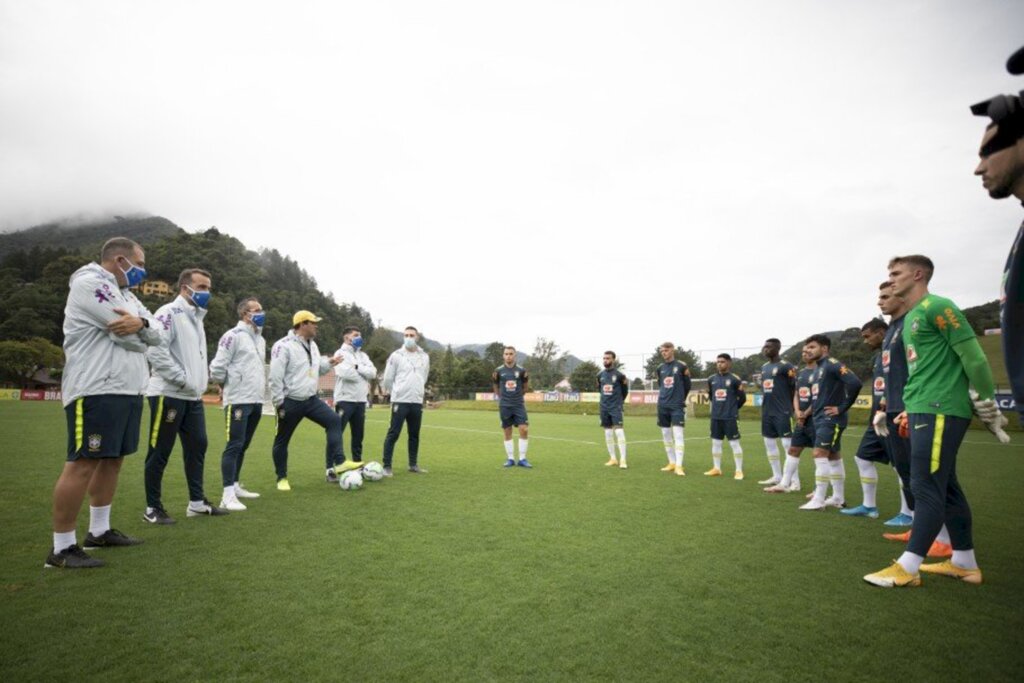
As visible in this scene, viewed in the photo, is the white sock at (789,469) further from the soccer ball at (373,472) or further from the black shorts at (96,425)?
the black shorts at (96,425)

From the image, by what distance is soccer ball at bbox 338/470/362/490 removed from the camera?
720 centimetres

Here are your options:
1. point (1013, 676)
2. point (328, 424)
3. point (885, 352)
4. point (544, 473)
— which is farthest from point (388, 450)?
point (1013, 676)

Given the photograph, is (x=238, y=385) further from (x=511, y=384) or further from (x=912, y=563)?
(x=912, y=563)

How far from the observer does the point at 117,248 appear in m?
4.39

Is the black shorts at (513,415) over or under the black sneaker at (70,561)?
over

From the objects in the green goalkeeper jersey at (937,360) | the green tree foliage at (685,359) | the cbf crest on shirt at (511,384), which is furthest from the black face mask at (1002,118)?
the green tree foliage at (685,359)

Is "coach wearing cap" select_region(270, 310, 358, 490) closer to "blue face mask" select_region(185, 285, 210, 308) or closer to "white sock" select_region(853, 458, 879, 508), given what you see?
"blue face mask" select_region(185, 285, 210, 308)

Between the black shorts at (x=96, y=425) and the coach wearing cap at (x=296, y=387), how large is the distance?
2.80 metres

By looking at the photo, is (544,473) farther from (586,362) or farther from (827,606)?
(586,362)

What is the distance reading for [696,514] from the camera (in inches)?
231

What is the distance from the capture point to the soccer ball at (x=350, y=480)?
23.6 ft

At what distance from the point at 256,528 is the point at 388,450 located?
3.66 metres

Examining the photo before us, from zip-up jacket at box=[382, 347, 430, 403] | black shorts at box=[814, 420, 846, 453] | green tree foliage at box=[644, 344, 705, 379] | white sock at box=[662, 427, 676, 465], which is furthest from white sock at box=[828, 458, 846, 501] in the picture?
green tree foliage at box=[644, 344, 705, 379]

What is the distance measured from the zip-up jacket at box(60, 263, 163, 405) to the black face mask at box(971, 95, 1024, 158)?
17.8 feet
